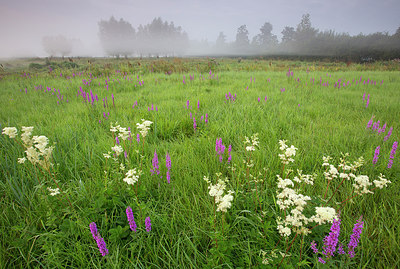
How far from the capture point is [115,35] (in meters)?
87.8

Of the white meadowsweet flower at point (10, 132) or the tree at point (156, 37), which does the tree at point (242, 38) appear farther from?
the white meadowsweet flower at point (10, 132)

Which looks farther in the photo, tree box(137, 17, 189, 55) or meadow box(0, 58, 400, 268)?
tree box(137, 17, 189, 55)

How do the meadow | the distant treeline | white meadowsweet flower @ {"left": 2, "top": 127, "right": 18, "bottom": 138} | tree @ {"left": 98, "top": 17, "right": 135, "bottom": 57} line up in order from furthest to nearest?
tree @ {"left": 98, "top": 17, "right": 135, "bottom": 57}, the distant treeline, white meadowsweet flower @ {"left": 2, "top": 127, "right": 18, "bottom": 138}, the meadow

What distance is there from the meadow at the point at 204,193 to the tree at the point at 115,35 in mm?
99830

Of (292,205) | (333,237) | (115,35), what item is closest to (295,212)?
(292,205)

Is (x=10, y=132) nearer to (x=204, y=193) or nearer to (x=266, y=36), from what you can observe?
(x=204, y=193)

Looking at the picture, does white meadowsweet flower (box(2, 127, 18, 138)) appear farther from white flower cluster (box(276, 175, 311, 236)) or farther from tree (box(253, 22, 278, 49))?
tree (box(253, 22, 278, 49))

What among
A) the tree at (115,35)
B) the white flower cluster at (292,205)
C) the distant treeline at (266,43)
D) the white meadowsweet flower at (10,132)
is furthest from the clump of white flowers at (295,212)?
the tree at (115,35)

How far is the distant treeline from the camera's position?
3709cm

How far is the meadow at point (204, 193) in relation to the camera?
1.24m

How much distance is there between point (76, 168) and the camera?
2.26m

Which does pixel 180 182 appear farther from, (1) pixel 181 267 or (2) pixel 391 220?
(2) pixel 391 220

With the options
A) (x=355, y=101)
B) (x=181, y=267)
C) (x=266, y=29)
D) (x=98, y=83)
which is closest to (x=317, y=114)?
(x=355, y=101)

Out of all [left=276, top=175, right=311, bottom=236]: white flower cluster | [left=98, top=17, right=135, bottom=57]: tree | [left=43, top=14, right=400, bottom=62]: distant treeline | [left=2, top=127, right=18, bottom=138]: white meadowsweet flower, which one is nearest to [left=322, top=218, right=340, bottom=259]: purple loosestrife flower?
[left=276, top=175, right=311, bottom=236]: white flower cluster
